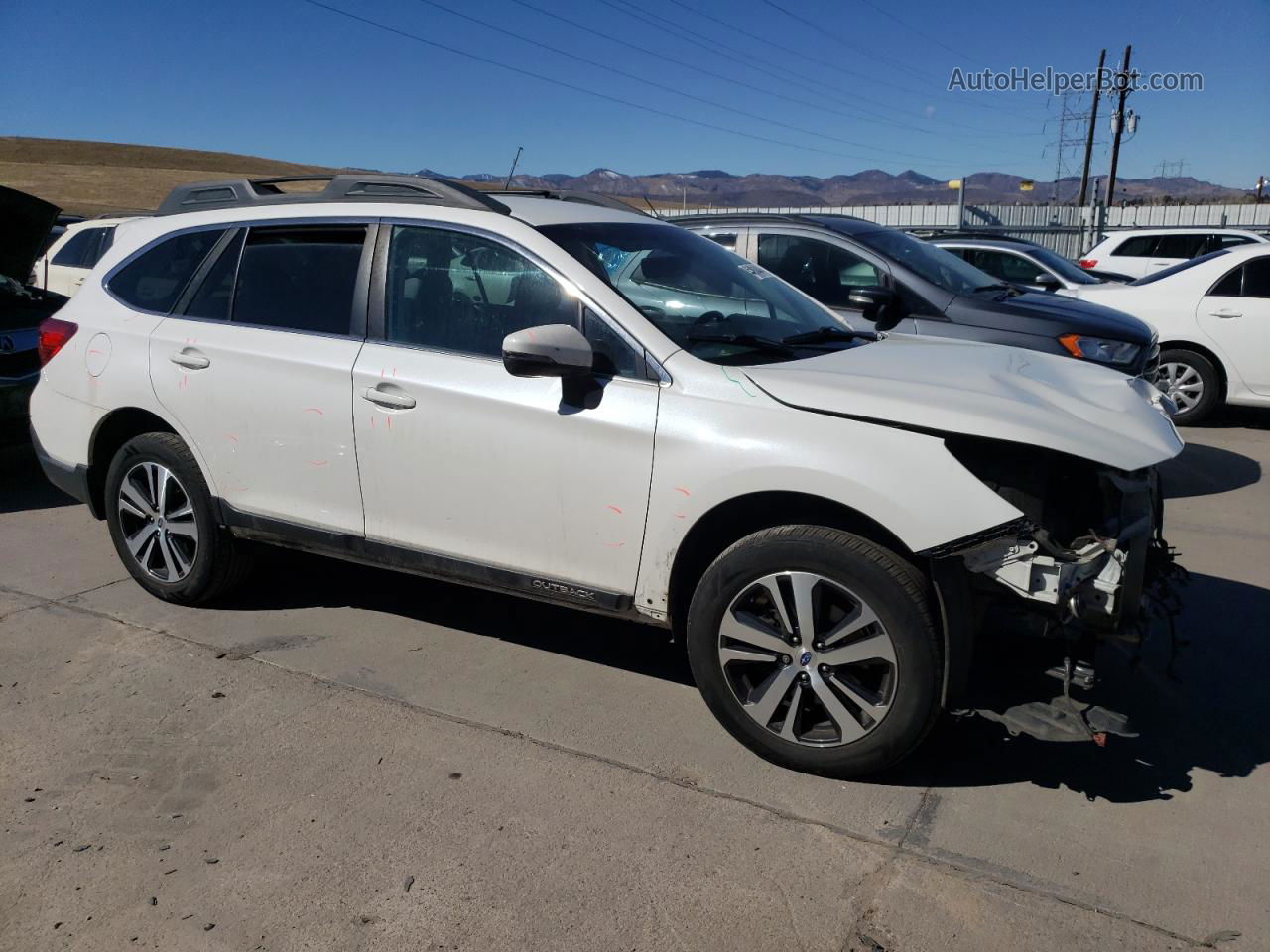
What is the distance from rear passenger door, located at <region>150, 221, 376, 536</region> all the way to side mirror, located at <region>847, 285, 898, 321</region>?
289 cm

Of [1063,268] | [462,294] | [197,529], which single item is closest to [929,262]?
[462,294]

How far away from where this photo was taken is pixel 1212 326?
8750 mm

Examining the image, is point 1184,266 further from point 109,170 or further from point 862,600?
point 109,170

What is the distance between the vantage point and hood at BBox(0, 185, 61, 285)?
7270 mm

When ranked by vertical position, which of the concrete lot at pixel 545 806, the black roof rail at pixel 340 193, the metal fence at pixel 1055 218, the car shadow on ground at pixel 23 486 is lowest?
the concrete lot at pixel 545 806

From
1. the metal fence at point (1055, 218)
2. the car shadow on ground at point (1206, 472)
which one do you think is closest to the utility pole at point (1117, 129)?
the metal fence at point (1055, 218)

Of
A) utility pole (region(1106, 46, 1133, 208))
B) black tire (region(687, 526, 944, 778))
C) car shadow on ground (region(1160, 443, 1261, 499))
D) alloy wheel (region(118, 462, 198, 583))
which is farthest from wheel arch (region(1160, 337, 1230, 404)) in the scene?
utility pole (region(1106, 46, 1133, 208))

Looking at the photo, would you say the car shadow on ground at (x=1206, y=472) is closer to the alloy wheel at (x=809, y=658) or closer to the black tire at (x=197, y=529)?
the alloy wheel at (x=809, y=658)

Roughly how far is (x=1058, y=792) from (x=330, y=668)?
2.77 m

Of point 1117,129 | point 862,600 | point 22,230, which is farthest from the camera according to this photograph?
point 1117,129

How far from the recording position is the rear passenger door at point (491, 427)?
349 cm

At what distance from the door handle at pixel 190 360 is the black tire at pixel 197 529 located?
34 centimetres

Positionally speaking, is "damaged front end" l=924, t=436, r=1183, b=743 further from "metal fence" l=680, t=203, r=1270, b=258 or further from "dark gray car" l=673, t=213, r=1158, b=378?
"metal fence" l=680, t=203, r=1270, b=258

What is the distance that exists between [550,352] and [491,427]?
1.43ft
